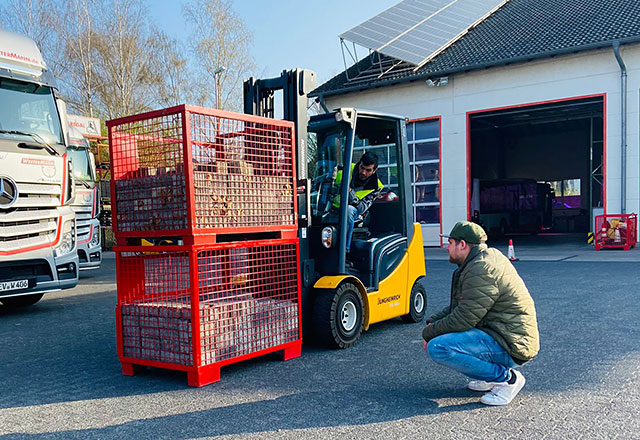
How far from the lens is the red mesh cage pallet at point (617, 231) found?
55.5ft

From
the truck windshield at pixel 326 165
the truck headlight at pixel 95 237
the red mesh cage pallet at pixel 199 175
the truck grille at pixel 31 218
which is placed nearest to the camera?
the red mesh cage pallet at pixel 199 175

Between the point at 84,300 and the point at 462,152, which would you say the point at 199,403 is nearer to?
the point at 84,300

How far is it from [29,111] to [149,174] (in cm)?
445

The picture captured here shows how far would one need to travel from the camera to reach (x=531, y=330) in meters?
4.08

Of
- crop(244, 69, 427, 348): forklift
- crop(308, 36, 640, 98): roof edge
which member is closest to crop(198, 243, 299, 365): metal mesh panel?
crop(244, 69, 427, 348): forklift

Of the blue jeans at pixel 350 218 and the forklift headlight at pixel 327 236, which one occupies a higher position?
the blue jeans at pixel 350 218

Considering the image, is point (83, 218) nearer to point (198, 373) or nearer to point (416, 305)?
point (416, 305)

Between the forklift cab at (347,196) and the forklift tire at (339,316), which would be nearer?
the forklift tire at (339,316)

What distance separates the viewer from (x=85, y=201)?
1261cm

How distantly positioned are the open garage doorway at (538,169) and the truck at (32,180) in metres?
15.7

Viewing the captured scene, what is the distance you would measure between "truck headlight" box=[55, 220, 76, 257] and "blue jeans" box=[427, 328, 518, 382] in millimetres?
6633

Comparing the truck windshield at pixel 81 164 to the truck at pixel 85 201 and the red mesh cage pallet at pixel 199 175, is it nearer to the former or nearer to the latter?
the truck at pixel 85 201

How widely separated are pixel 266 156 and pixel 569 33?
58.0 feet

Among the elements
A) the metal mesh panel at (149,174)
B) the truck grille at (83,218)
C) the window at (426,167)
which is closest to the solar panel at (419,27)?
the window at (426,167)
